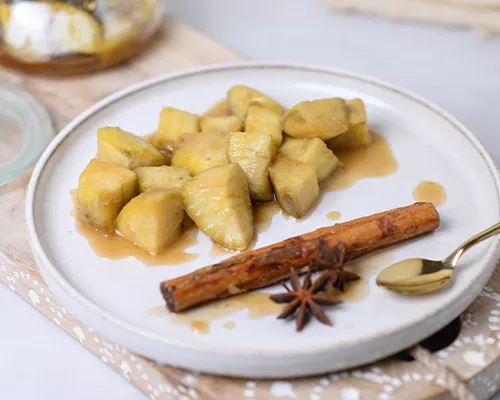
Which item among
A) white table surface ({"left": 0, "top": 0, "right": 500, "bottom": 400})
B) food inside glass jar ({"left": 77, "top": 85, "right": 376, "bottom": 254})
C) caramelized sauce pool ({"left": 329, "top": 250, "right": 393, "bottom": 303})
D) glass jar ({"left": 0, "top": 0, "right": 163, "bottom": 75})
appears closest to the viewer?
caramelized sauce pool ({"left": 329, "top": 250, "right": 393, "bottom": 303})

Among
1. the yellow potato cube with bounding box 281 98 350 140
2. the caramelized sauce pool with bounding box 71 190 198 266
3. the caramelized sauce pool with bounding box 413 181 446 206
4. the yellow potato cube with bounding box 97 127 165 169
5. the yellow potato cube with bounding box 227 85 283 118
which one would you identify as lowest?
the caramelized sauce pool with bounding box 71 190 198 266

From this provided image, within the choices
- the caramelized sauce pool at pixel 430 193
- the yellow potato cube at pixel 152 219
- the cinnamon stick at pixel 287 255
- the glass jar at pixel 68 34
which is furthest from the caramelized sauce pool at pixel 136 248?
the glass jar at pixel 68 34

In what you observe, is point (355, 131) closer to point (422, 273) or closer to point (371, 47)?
point (422, 273)

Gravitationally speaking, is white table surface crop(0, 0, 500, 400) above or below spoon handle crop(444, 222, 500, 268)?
below

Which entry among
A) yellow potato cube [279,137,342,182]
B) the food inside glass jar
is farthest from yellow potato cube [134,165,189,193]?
yellow potato cube [279,137,342,182]

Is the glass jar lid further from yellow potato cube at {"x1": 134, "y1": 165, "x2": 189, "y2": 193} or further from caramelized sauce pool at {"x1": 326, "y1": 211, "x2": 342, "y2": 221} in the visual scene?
caramelized sauce pool at {"x1": 326, "y1": 211, "x2": 342, "y2": 221}

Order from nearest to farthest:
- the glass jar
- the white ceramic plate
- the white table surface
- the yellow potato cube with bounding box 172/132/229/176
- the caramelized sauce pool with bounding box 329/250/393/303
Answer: the white ceramic plate < the caramelized sauce pool with bounding box 329/250/393/303 < the yellow potato cube with bounding box 172/132/229/176 < the glass jar < the white table surface

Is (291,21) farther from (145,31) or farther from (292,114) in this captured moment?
(292,114)
